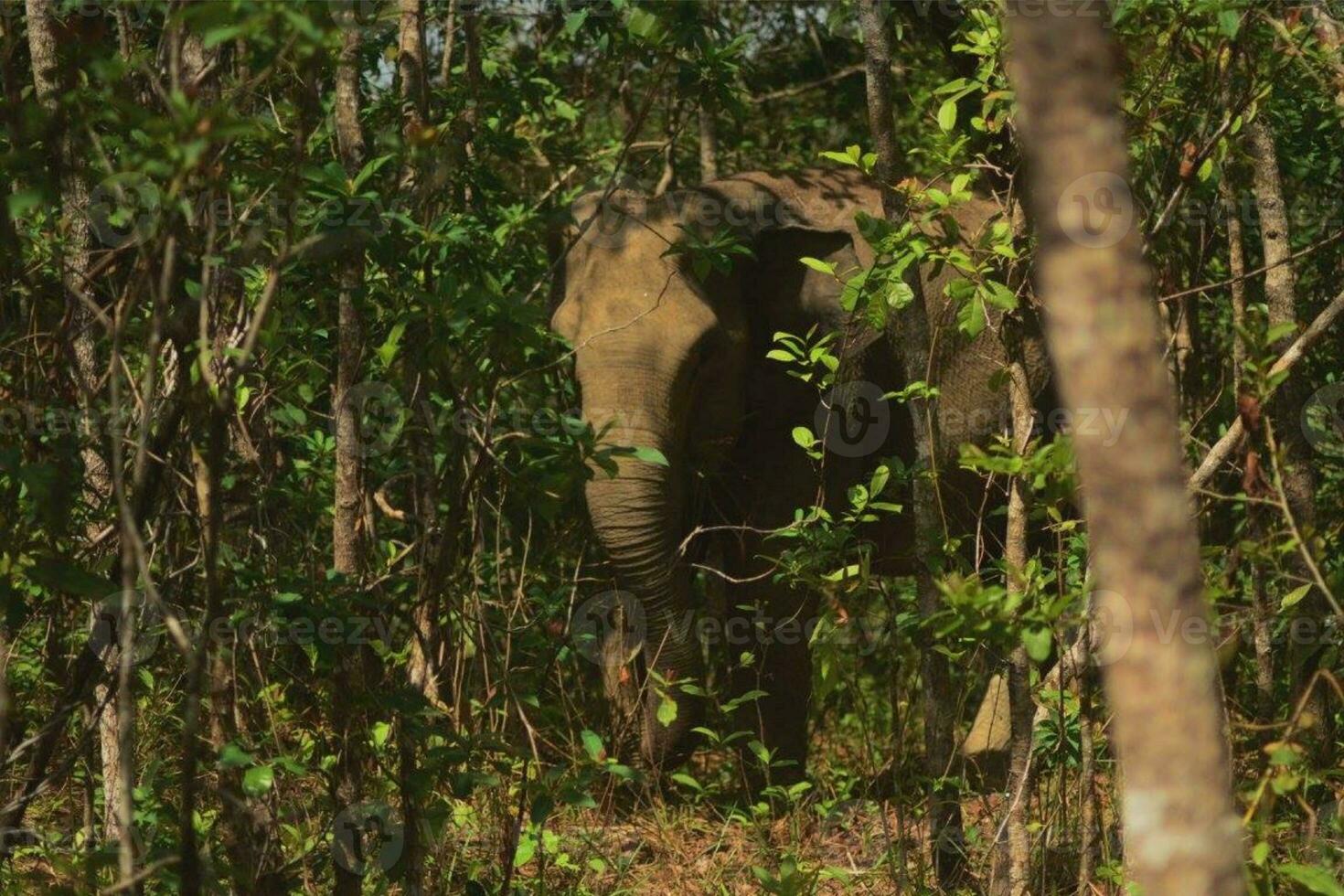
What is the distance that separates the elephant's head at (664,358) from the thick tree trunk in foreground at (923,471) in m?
1.27

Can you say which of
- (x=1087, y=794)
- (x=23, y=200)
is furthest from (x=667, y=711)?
(x=23, y=200)

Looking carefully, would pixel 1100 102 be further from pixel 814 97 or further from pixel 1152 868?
pixel 814 97

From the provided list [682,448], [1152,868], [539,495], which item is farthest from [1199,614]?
[682,448]

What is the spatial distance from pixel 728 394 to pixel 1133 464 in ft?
15.8

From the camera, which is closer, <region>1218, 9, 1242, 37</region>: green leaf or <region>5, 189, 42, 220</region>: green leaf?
<region>5, 189, 42, 220</region>: green leaf

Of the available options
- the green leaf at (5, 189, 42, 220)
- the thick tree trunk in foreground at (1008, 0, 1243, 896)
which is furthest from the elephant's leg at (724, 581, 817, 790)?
the thick tree trunk in foreground at (1008, 0, 1243, 896)

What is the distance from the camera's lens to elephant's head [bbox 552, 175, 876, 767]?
21.3 feet

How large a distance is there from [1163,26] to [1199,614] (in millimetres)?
2875

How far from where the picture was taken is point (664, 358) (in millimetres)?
6730

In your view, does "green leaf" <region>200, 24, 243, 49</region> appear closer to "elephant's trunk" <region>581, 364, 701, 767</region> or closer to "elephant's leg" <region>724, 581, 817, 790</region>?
"elephant's trunk" <region>581, 364, 701, 767</region>

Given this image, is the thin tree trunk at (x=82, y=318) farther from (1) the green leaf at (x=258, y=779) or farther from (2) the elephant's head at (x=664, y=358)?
(2) the elephant's head at (x=664, y=358)

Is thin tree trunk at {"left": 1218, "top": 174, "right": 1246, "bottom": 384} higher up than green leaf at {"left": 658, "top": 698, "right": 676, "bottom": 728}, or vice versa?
thin tree trunk at {"left": 1218, "top": 174, "right": 1246, "bottom": 384}

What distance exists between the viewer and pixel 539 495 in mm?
4148

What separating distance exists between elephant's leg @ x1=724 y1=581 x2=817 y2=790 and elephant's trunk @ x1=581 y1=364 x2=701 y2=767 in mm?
638
